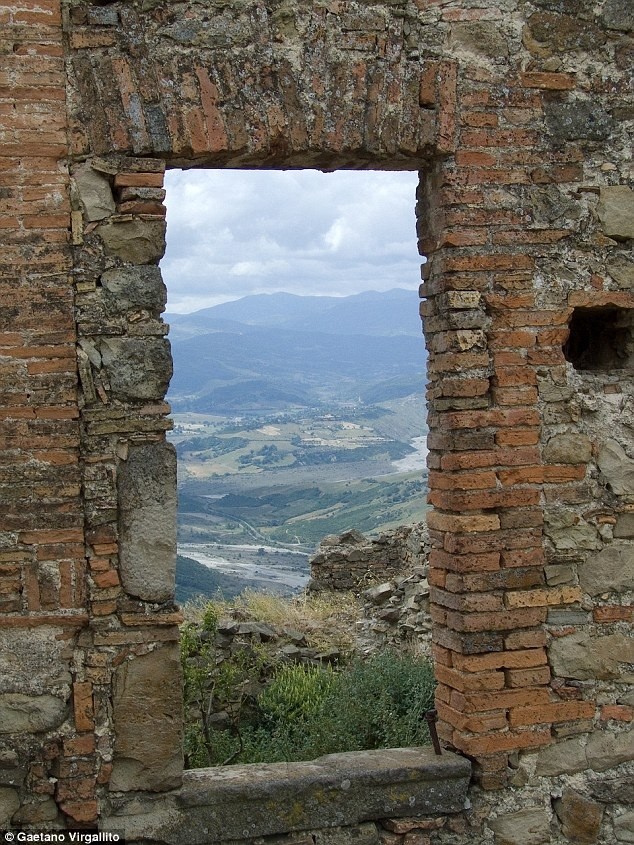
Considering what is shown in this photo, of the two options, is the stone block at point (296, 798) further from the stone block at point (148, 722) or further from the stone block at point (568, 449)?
the stone block at point (568, 449)

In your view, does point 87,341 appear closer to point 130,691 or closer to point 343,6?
point 130,691

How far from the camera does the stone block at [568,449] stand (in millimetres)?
4070

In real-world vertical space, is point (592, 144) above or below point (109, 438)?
above

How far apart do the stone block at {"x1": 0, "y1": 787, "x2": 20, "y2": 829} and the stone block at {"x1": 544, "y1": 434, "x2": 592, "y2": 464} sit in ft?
8.98

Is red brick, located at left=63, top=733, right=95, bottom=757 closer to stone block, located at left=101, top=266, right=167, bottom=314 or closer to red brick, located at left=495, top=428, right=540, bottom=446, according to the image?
stone block, located at left=101, top=266, right=167, bottom=314

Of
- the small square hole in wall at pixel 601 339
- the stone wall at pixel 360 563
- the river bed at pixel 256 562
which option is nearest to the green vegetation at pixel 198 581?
the river bed at pixel 256 562

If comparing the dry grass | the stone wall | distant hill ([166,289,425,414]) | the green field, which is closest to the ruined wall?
the dry grass

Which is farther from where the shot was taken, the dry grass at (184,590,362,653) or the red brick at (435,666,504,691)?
the dry grass at (184,590,362,653)

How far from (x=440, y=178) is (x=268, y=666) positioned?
14.9 ft

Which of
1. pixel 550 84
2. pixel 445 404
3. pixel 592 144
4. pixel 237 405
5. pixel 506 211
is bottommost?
pixel 237 405

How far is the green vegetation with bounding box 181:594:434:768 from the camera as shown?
522 centimetres

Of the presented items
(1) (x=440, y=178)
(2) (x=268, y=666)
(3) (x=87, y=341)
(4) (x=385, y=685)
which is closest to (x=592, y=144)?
(1) (x=440, y=178)

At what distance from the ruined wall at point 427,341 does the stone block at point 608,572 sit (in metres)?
0.01

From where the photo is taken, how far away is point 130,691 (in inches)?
144
